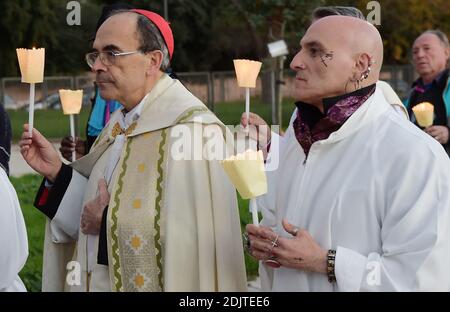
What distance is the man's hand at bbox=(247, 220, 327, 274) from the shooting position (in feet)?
10.3

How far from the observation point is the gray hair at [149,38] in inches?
155

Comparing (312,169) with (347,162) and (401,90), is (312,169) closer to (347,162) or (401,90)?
(347,162)

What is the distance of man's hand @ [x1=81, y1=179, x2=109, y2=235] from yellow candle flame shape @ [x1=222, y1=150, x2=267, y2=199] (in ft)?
3.11

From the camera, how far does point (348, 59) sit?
3248 millimetres

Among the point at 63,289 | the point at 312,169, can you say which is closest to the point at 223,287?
the point at 312,169

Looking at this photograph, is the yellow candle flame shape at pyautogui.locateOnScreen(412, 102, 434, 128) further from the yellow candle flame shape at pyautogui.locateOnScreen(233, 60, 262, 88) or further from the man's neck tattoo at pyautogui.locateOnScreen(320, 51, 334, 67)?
the man's neck tattoo at pyautogui.locateOnScreen(320, 51, 334, 67)

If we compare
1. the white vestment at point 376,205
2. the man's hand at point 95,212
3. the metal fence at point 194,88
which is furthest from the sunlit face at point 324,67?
the metal fence at point 194,88

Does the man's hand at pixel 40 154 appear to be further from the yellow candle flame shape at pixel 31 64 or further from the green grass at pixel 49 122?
the green grass at pixel 49 122

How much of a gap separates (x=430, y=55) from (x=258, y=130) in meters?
2.96

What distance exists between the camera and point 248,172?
3.09 metres

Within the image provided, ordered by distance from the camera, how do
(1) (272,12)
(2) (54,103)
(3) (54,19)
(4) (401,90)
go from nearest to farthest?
(1) (272,12)
(2) (54,103)
(3) (54,19)
(4) (401,90)

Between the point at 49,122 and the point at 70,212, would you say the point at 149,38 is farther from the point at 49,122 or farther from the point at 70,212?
the point at 49,122

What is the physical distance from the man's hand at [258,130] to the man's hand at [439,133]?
7.64ft

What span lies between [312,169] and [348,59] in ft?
1.42
